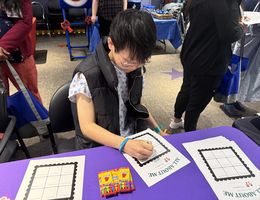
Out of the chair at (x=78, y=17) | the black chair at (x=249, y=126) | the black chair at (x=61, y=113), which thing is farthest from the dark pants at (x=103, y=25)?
the black chair at (x=249, y=126)

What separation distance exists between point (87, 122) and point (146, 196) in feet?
1.23

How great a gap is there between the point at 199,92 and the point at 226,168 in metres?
0.86

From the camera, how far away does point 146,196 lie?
26.2 inches

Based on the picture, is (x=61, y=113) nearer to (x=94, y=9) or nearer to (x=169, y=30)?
(x=94, y=9)

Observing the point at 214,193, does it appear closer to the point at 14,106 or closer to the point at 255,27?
the point at 14,106

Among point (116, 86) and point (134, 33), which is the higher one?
point (134, 33)

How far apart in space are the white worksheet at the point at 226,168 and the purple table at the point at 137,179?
0.08 ft

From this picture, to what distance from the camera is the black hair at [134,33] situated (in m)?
0.76

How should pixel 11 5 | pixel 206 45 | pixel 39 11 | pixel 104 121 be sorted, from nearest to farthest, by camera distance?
pixel 104 121 → pixel 11 5 → pixel 206 45 → pixel 39 11

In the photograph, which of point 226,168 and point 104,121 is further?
point 104,121

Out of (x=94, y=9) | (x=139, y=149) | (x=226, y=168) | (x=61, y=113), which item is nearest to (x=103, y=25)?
(x=94, y=9)

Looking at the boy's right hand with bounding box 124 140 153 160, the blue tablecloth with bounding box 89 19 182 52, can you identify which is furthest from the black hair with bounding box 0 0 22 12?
the blue tablecloth with bounding box 89 19 182 52

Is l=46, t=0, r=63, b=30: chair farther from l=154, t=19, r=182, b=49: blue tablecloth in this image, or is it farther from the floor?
l=154, t=19, r=182, b=49: blue tablecloth

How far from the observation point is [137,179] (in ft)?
2.35
